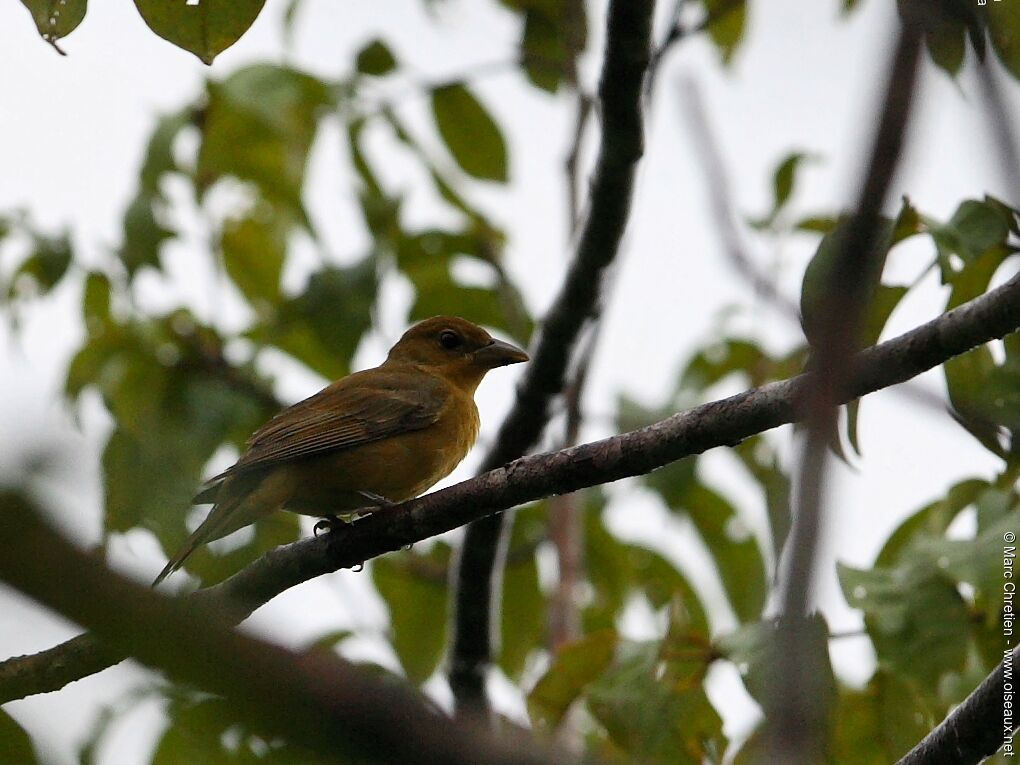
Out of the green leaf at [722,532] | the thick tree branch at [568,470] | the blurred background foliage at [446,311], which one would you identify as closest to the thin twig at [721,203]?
the thick tree branch at [568,470]

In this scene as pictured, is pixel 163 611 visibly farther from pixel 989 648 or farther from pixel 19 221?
pixel 19 221

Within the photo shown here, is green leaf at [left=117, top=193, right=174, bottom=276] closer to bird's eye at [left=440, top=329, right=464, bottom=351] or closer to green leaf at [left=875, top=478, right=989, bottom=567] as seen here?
bird's eye at [left=440, top=329, right=464, bottom=351]

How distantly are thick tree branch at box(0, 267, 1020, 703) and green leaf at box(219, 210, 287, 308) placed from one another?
2735mm

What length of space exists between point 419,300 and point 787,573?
489 centimetres

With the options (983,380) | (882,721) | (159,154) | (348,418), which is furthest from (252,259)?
(983,380)

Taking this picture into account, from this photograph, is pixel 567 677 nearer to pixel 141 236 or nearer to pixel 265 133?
pixel 141 236

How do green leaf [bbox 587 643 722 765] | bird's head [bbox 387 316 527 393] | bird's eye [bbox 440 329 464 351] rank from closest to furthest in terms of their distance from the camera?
green leaf [bbox 587 643 722 765] < bird's head [bbox 387 316 527 393] < bird's eye [bbox 440 329 464 351]

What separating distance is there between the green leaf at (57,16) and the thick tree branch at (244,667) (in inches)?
79.3

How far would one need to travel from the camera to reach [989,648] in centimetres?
361

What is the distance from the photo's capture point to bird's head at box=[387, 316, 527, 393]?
599cm

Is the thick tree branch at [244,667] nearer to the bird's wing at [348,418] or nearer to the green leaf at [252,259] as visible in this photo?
the bird's wing at [348,418]

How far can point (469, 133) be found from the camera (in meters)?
5.68

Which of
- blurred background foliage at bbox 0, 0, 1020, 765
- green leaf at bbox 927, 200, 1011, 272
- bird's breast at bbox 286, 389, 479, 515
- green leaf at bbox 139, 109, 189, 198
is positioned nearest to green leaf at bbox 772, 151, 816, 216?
blurred background foliage at bbox 0, 0, 1020, 765

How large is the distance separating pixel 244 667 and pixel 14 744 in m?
0.80
